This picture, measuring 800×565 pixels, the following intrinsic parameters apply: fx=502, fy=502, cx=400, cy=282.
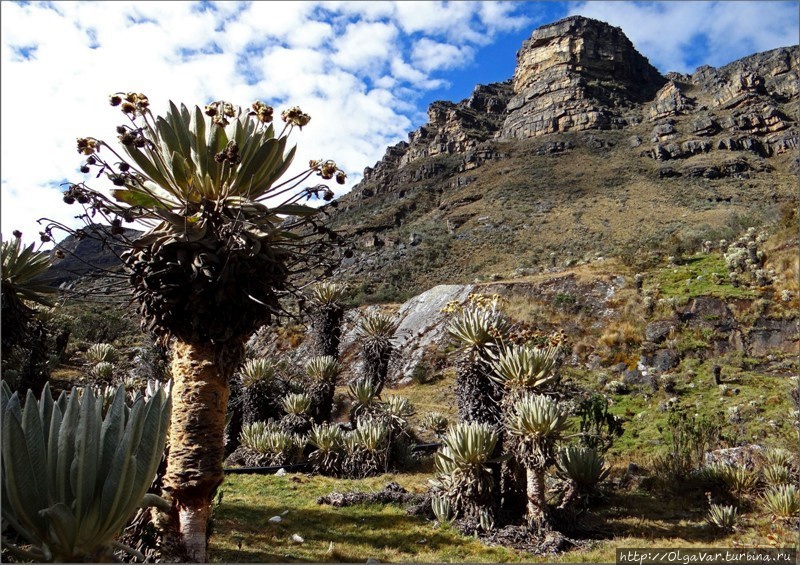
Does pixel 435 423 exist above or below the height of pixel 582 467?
above

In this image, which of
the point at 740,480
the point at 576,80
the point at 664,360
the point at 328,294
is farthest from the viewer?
the point at 576,80

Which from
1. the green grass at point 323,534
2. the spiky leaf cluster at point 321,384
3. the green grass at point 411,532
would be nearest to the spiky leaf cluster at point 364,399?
the spiky leaf cluster at point 321,384

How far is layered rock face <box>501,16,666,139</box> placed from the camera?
87438 mm

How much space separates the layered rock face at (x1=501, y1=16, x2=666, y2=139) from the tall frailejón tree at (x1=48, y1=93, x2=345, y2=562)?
8797 centimetres

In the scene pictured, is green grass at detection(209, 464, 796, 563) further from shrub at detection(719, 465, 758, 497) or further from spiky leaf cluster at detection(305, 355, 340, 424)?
spiky leaf cluster at detection(305, 355, 340, 424)

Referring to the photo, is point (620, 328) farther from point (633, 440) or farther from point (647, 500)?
point (647, 500)

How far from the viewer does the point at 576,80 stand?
9938 centimetres

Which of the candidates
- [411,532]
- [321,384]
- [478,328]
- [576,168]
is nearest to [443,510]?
[411,532]

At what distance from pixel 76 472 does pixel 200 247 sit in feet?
6.31

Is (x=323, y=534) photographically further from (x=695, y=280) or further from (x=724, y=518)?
(x=695, y=280)

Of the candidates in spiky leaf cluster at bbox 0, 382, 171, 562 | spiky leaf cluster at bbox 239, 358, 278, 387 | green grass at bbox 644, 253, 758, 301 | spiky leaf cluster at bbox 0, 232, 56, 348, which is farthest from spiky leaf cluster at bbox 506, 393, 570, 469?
green grass at bbox 644, 253, 758, 301

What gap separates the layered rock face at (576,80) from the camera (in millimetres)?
87438

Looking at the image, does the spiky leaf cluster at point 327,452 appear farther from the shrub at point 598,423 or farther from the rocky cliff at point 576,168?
the rocky cliff at point 576,168

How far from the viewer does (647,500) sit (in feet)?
26.0
